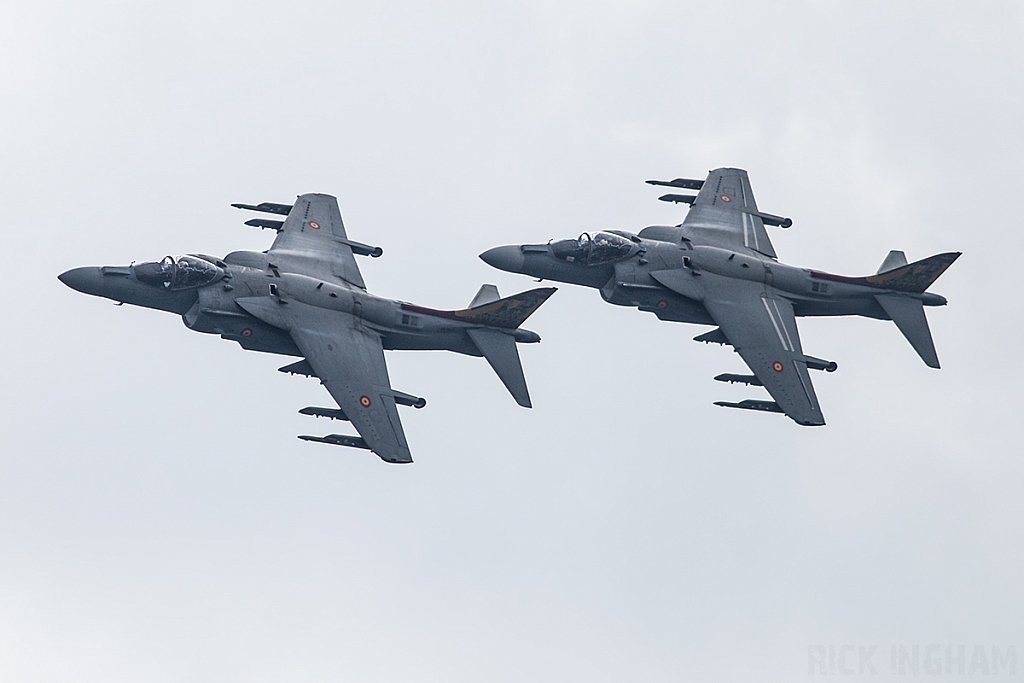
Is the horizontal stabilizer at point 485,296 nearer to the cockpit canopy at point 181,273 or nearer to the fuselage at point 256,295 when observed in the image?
the fuselage at point 256,295

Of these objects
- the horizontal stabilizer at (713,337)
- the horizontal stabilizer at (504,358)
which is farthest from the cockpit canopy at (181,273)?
the horizontal stabilizer at (713,337)

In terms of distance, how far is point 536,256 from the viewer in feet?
301

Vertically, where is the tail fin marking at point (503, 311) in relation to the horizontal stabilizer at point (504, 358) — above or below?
above

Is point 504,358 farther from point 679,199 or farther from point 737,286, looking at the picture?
point 679,199

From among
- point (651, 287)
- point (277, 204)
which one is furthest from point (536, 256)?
point (277, 204)

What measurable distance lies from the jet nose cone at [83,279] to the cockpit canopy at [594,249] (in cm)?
1832

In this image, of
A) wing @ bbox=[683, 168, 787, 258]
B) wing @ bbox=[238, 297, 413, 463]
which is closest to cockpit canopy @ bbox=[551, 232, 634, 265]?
wing @ bbox=[683, 168, 787, 258]

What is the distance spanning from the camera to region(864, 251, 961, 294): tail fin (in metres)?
90.0

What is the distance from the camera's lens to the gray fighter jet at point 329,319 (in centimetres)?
8531

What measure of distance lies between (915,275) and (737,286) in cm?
714

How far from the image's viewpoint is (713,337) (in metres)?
89.6

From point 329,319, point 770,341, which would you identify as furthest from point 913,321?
point 329,319

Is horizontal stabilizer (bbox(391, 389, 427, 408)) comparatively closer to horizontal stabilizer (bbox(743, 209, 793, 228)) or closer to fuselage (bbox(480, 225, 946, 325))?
fuselage (bbox(480, 225, 946, 325))

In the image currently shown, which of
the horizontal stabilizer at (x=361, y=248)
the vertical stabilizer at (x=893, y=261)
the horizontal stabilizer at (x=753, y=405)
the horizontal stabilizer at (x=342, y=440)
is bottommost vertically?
the horizontal stabilizer at (x=342, y=440)
